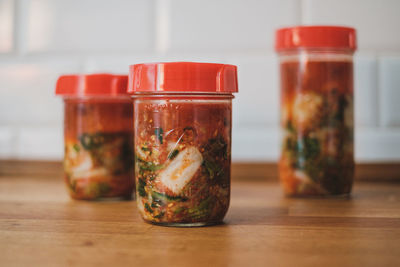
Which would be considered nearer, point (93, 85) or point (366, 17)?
point (93, 85)

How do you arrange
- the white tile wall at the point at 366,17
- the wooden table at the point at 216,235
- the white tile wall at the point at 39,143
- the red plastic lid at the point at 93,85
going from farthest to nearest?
the white tile wall at the point at 39,143 < the white tile wall at the point at 366,17 < the red plastic lid at the point at 93,85 < the wooden table at the point at 216,235

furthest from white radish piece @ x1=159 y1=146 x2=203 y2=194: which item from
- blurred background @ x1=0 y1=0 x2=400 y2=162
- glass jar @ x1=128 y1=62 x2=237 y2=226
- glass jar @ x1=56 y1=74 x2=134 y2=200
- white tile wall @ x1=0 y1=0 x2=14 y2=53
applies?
white tile wall @ x1=0 y1=0 x2=14 y2=53

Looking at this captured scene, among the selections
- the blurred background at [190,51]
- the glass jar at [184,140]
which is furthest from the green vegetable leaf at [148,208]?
the blurred background at [190,51]

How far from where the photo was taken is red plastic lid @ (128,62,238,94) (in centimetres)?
59

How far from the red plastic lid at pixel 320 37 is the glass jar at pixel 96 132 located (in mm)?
294

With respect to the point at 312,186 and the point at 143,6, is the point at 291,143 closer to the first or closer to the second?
the point at 312,186

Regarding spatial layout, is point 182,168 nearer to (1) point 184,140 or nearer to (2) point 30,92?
(1) point 184,140

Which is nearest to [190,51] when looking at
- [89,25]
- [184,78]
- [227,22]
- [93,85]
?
[227,22]

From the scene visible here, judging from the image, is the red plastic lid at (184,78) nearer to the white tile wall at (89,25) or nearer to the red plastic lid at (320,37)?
the red plastic lid at (320,37)

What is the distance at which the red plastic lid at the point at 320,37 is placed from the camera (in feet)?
2.64

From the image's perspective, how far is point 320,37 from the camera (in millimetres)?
804

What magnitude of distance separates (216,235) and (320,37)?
410 millimetres

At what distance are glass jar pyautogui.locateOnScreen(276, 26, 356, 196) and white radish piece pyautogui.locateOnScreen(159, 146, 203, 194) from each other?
11.4 inches

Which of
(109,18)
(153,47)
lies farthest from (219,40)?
(109,18)
